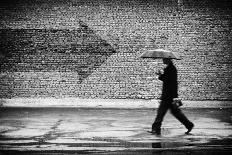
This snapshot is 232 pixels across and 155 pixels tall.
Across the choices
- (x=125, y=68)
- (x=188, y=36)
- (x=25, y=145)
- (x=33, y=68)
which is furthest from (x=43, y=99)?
(x=25, y=145)

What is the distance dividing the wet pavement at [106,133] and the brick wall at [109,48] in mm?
1541

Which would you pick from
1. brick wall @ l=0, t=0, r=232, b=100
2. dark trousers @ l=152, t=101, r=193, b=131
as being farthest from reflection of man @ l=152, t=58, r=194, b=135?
brick wall @ l=0, t=0, r=232, b=100

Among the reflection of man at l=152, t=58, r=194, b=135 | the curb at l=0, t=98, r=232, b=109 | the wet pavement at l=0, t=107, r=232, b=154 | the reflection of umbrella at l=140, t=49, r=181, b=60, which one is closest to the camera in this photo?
the wet pavement at l=0, t=107, r=232, b=154

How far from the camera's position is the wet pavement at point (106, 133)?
26.1 ft

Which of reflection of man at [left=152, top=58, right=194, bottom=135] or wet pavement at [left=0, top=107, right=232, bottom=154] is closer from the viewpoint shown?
wet pavement at [left=0, top=107, right=232, bottom=154]

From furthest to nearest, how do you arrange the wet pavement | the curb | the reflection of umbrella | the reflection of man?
the curb → the reflection of umbrella → the reflection of man → the wet pavement

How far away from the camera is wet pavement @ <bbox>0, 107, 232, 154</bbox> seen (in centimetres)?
795

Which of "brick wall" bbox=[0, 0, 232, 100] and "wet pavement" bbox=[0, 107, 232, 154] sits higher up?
"brick wall" bbox=[0, 0, 232, 100]

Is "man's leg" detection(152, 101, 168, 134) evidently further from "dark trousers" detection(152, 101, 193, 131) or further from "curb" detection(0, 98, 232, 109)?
"curb" detection(0, 98, 232, 109)

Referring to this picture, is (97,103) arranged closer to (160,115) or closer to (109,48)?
(109,48)

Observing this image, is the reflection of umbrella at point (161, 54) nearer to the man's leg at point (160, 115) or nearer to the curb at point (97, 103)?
the man's leg at point (160, 115)

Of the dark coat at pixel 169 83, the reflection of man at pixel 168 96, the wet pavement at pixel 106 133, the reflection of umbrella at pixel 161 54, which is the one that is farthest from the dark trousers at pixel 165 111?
the reflection of umbrella at pixel 161 54

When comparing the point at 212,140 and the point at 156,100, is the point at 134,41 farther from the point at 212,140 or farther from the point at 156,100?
the point at 212,140

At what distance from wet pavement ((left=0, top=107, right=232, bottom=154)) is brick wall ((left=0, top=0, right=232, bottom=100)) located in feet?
5.06
